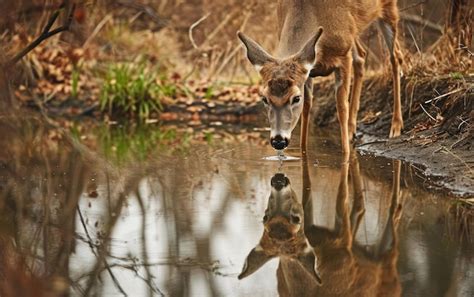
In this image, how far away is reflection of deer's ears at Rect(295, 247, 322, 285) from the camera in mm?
5748

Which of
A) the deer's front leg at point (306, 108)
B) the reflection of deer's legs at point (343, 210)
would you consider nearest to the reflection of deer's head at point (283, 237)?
the reflection of deer's legs at point (343, 210)

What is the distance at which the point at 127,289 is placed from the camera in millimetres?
5484

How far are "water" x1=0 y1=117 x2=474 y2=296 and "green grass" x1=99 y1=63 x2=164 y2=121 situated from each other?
4774 millimetres

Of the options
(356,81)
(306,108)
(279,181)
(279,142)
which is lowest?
(279,181)

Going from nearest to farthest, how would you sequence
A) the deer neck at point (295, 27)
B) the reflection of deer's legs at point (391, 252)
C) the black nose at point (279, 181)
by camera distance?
the reflection of deer's legs at point (391, 252)
the black nose at point (279, 181)
the deer neck at point (295, 27)

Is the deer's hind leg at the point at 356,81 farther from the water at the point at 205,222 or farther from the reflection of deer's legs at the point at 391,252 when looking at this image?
the reflection of deer's legs at the point at 391,252

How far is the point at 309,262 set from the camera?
6086 millimetres

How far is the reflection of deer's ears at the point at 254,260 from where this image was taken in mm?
5835

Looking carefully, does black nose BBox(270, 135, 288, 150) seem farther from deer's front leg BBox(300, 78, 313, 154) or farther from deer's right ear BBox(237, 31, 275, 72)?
deer's front leg BBox(300, 78, 313, 154)

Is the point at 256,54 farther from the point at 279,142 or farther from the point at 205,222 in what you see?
the point at 205,222

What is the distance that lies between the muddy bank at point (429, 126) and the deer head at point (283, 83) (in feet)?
4.35

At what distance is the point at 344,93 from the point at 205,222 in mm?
3336

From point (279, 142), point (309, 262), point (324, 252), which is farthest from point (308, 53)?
point (309, 262)

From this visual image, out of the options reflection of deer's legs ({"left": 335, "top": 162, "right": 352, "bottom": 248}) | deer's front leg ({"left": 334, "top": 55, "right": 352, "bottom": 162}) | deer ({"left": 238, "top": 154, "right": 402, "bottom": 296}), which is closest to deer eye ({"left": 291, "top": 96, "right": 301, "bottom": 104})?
reflection of deer's legs ({"left": 335, "top": 162, "right": 352, "bottom": 248})
